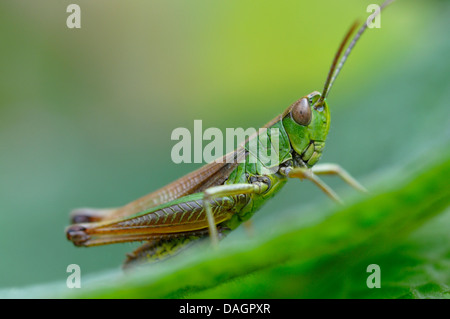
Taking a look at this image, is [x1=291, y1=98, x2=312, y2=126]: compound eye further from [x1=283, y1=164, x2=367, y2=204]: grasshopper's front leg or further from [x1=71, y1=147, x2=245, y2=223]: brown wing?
[x1=71, y1=147, x2=245, y2=223]: brown wing

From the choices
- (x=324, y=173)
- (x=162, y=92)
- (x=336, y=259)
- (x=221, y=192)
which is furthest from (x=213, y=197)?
(x=162, y=92)

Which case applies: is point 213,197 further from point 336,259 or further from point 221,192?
point 336,259

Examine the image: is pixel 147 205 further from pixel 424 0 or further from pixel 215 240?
pixel 424 0

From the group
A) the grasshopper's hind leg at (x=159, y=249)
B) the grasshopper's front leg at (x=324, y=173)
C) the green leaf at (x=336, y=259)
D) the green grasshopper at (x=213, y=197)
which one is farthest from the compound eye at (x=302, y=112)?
the green leaf at (x=336, y=259)

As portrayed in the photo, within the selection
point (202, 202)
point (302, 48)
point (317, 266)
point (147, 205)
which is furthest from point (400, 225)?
point (302, 48)

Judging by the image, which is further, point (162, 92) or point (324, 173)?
point (162, 92)

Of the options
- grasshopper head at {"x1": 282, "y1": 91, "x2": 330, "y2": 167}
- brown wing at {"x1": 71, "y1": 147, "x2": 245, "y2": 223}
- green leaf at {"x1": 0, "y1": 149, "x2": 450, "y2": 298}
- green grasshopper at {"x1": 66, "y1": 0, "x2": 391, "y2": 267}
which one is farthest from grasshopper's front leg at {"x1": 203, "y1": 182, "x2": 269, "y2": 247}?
green leaf at {"x1": 0, "y1": 149, "x2": 450, "y2": 298}

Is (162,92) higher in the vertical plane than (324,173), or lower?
higher

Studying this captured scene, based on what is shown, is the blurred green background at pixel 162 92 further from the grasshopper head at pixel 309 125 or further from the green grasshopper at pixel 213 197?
the grasshopper head at pixel 309 125
